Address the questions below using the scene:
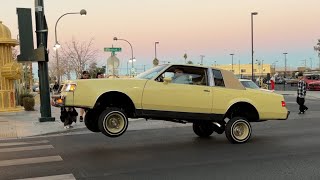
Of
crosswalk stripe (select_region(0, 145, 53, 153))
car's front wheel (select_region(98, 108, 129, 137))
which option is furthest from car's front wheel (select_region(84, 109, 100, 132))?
crosswalk stripe (select_region(0, 145, 53, 153))

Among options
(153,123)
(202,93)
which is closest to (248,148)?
(202,93)

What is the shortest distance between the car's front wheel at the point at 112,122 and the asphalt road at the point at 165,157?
44 centimetres

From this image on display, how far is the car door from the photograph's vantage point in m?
9.35

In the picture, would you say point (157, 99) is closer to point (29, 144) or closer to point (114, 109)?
point (114, 109)

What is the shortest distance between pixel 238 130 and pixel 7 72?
14.2 meters

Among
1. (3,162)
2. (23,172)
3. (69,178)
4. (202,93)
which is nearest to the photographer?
(69,178)

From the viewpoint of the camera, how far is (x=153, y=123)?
50.7ft

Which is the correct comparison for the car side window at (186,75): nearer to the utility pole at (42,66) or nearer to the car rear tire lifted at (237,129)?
the car rear tire lifted at (237,129)

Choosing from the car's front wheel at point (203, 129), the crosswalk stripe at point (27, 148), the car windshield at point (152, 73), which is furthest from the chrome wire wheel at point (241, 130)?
the crosswalk stripe at point (27, 148)

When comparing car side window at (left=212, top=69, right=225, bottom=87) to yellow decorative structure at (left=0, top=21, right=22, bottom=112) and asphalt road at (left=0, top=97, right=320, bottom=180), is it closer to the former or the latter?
asphalt road at (left=0, top=97, right=320, bottom=180)

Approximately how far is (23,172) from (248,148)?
4.76 metres

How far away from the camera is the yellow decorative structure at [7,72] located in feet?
69.4

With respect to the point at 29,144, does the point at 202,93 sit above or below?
above

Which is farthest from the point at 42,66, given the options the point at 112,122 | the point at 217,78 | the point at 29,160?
the point at 29,160
